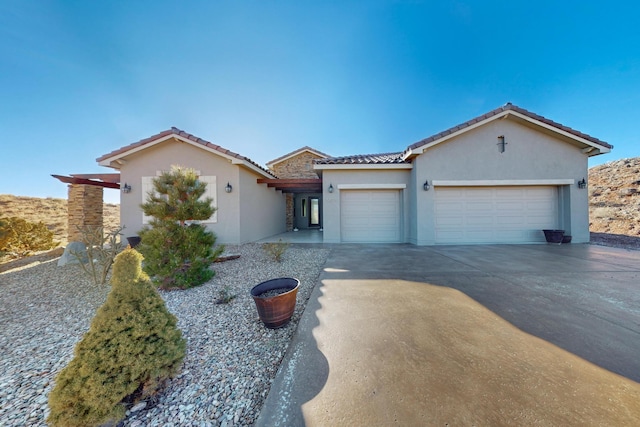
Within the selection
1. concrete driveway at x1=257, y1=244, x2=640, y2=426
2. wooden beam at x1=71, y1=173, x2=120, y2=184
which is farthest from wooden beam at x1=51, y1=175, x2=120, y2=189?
concrete driveway at x1=257, y1=244, x2=640, y2=426

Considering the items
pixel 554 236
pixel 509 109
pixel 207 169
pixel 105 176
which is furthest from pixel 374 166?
pixel 105 176

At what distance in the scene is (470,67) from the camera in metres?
10.5

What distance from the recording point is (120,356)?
1.68 m

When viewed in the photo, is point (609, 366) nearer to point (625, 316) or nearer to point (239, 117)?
point (625, 316)

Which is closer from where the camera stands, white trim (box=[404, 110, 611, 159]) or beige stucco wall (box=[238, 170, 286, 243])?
white trim (box=[404, 110, 611, 159])

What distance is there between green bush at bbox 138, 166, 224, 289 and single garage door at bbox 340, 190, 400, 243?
20.3ft

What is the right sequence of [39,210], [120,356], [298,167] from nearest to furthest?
[120,356] → [298,167] → [39,210]

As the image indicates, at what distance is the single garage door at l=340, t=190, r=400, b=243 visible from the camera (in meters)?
9.62

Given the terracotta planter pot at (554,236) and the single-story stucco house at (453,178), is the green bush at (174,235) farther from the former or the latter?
the terracotta planter pot at (554,236)

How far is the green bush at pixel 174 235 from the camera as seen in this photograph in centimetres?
436

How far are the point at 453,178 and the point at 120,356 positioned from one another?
10331 millimetres

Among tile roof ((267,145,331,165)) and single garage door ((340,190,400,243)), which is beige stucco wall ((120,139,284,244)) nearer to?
single garage door ((340,190,400,243))

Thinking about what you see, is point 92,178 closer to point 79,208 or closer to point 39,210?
point 79,208

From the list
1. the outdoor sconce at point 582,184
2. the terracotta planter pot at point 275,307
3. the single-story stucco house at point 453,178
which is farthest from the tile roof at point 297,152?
the terracotta planter pot at point 275,307
